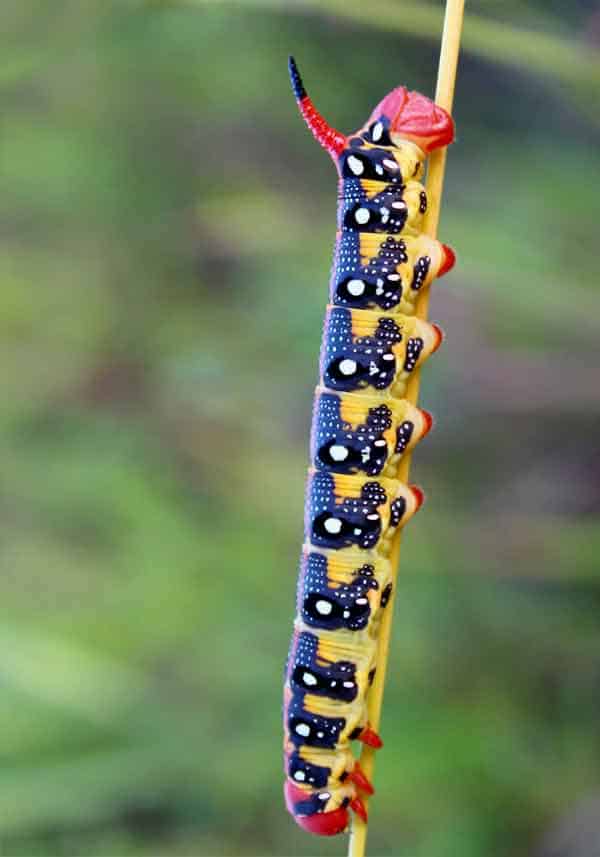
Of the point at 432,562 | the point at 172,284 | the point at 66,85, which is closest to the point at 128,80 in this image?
the point at 66,85

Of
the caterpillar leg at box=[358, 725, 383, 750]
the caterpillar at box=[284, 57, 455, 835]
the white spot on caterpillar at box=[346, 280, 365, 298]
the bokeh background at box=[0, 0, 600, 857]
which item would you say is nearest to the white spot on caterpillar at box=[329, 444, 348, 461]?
the caterpillar at box=[284, 57, 455, 835]

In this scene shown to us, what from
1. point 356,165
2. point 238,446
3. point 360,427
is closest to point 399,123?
point 356,165

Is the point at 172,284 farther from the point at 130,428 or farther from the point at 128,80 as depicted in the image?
the point at 128,80

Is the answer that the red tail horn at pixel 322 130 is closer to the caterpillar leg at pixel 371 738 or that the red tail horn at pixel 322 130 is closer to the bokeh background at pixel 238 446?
the bokeh background at pixel 238 446

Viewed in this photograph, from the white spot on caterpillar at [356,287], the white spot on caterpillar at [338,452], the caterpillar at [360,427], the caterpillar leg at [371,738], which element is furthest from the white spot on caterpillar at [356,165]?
the caterpillar leg at [371,738]

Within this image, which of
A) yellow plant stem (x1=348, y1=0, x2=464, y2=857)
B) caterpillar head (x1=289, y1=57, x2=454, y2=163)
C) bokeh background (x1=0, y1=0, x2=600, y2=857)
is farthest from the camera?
bokeh background (x1=0, y1=0, x2=600, y2=857)

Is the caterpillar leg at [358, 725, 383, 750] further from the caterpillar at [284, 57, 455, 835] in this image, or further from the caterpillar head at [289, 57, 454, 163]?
the caterpillar head at [289, 57, 454, 163]
